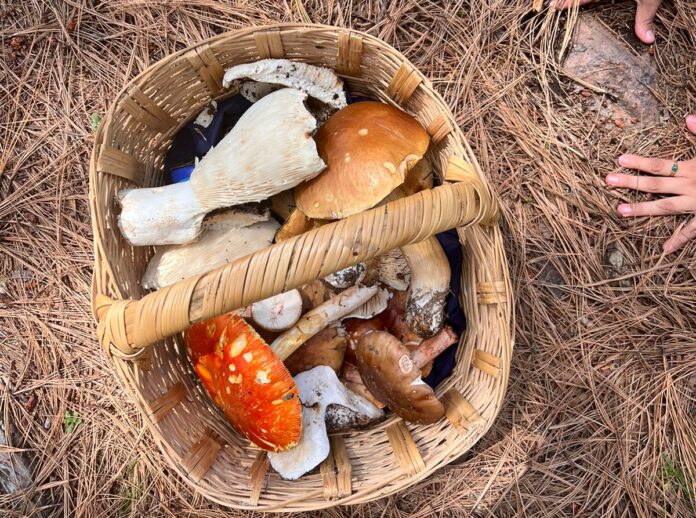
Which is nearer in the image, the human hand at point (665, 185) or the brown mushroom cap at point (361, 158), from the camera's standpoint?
the brown mushroom cap at point (361, 158)

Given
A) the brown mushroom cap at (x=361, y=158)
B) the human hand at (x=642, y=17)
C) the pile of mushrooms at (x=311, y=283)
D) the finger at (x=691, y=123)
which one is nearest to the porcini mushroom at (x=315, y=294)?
the pile of mushrooms at (x=311, y=283)

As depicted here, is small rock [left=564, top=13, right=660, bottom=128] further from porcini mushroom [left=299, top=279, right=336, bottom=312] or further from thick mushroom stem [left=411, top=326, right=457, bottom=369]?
porcini mushroom [left=299, top=279, right=336, bottom=312]

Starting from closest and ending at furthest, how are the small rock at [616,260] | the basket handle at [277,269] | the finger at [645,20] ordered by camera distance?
the basket handle at [277,269]
the finger at [645,20]
the small rock at [616,260]

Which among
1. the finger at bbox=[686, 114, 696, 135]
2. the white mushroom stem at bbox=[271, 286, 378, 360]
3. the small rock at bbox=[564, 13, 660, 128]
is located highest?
the small rock at bbox=[564, 13, 660, 128]

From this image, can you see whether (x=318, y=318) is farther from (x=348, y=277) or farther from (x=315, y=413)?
(x=315, y=413)

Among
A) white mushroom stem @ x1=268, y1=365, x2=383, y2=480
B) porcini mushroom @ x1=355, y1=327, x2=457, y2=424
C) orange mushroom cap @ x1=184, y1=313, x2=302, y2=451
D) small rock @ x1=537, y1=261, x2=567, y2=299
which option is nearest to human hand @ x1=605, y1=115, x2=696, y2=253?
small rock @ x1=537, y1=261, x2=567, y2=299

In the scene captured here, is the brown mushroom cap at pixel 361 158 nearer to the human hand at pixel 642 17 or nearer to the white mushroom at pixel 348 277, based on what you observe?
the white mushroom at pixel 348 277

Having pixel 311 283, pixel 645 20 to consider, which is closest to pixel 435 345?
pixel 311 283
